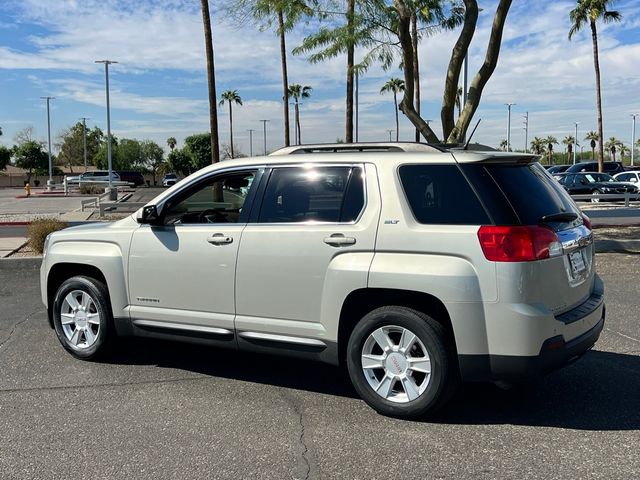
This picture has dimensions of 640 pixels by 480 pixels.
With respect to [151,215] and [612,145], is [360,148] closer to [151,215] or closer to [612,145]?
[151,215]

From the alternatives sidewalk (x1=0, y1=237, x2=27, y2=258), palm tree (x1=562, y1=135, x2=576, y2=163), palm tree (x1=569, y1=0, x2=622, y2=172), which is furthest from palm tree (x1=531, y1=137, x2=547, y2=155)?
sidewalk (x1=0, y1=237, x2=27, y2=258)

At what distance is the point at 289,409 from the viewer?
14.3 feet

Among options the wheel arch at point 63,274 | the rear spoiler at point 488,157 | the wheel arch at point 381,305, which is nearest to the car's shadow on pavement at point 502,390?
the wheel arch at point 381,305

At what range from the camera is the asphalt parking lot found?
3.48 m

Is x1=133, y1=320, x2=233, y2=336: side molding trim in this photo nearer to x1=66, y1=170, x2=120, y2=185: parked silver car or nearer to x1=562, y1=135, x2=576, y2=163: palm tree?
x1=66, y1=170, x2=120, y2=185: parked silver car

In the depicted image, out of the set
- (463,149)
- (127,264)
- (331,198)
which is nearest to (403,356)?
(331,198)

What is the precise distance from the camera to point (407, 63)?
12.4 metres

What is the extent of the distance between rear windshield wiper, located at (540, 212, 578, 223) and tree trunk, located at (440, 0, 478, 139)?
8.56 meters

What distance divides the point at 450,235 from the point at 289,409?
168 centimetres

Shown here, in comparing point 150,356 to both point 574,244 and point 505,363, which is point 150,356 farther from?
point 574,244

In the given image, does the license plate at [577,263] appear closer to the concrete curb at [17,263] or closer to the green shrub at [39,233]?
the concrete curb at [17,263]

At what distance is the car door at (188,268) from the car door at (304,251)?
0.13m

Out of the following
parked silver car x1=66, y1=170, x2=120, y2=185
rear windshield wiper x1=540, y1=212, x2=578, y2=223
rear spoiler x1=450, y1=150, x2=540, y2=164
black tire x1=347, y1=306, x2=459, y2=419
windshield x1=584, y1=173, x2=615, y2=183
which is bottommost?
black tire x1=347, y1=306, x2=459, y2=419

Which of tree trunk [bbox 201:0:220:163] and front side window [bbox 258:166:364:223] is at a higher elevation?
tree trunk [bbox 201:0:220:163]
